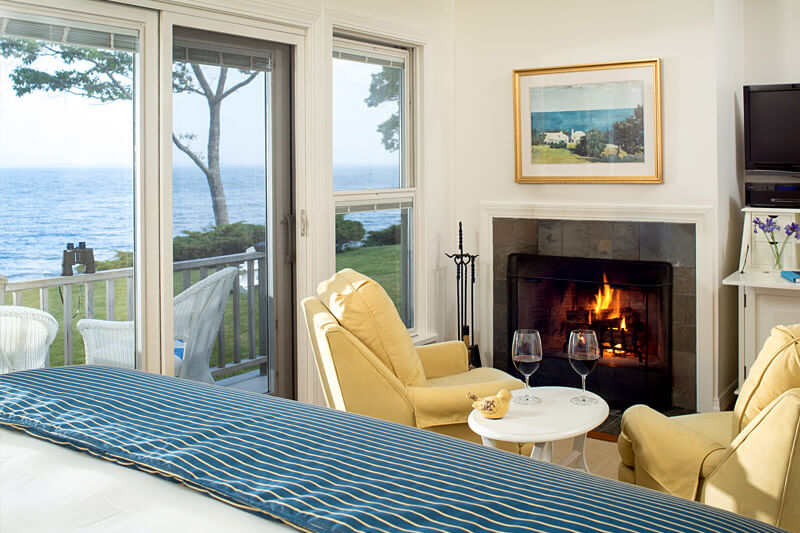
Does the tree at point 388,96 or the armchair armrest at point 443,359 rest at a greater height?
the tree at point 388,96

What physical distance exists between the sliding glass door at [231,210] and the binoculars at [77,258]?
416mm

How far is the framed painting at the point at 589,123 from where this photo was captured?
422 centimetres

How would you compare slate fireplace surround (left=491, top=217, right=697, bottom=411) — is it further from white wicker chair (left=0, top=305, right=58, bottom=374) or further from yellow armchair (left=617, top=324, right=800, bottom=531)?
white wicker chair (left=0, top=305, right=58, bottom=374)

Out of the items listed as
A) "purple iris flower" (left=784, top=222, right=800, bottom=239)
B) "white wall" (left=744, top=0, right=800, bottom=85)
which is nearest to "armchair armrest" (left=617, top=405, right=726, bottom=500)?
"purple iris flower" (left=784, top=222, right=800, bottom=239)

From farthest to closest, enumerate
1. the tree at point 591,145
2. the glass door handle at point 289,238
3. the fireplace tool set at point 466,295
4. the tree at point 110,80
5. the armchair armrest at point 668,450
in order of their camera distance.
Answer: the fireplace tool set at point 466,295, the tree at point 591,145, the glass door handle at point 289,238, the tree at point 110,80, the armchair armrest at point 668,450

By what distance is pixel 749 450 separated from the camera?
2.02m

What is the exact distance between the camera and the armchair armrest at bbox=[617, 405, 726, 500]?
7.48 ft

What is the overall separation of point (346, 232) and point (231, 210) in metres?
0.82

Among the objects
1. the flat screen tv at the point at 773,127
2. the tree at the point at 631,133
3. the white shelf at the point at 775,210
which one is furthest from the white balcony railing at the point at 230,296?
the flat screen tv at the point at 773,127

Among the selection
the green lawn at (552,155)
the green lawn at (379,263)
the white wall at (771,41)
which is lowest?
the green lawn at (379,263)

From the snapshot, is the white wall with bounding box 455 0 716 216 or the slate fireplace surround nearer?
the white wall with bounding box 455 0 716 216

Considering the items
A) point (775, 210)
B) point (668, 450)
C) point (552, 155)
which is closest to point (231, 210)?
point (552, 155)

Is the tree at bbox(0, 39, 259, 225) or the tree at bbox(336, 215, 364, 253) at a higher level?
the tree at bbox(0, 39, 259, 225)

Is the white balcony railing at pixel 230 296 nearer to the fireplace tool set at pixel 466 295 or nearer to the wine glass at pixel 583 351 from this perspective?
the fireplace tool set at pixel 466 295
